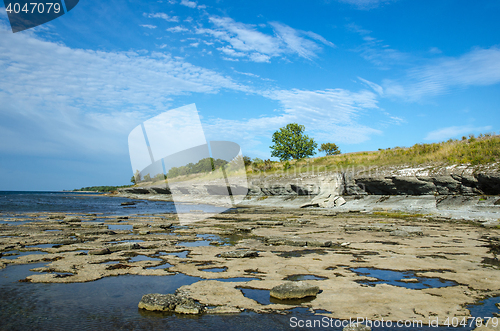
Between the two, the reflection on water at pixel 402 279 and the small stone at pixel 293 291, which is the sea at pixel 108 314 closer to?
the small stone at pixel 293 291

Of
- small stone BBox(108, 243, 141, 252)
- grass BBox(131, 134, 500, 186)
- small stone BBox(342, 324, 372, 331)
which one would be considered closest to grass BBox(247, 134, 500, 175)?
grass BBox(131, 134, 500, 186)

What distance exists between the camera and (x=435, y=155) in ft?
83.7

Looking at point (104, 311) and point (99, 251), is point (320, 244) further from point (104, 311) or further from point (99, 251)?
point (104, 311)

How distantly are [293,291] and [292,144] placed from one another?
58.6 m

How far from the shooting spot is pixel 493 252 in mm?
7613

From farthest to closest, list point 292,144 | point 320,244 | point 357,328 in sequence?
point 292,144
point 320,244
point 357,328

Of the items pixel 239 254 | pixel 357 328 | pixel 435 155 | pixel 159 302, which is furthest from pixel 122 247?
pixel 435 155

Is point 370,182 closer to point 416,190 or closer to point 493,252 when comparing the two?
point 416,190

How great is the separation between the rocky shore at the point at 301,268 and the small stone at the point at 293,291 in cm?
2

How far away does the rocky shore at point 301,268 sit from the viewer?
13.8 ft

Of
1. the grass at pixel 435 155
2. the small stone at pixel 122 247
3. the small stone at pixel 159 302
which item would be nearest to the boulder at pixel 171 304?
the small stone at pixel 159 302

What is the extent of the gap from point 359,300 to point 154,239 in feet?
24.3

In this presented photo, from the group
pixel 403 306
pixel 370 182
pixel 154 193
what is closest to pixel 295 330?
pixel 403 306

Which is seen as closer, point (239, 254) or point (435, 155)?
point (239, 254)
